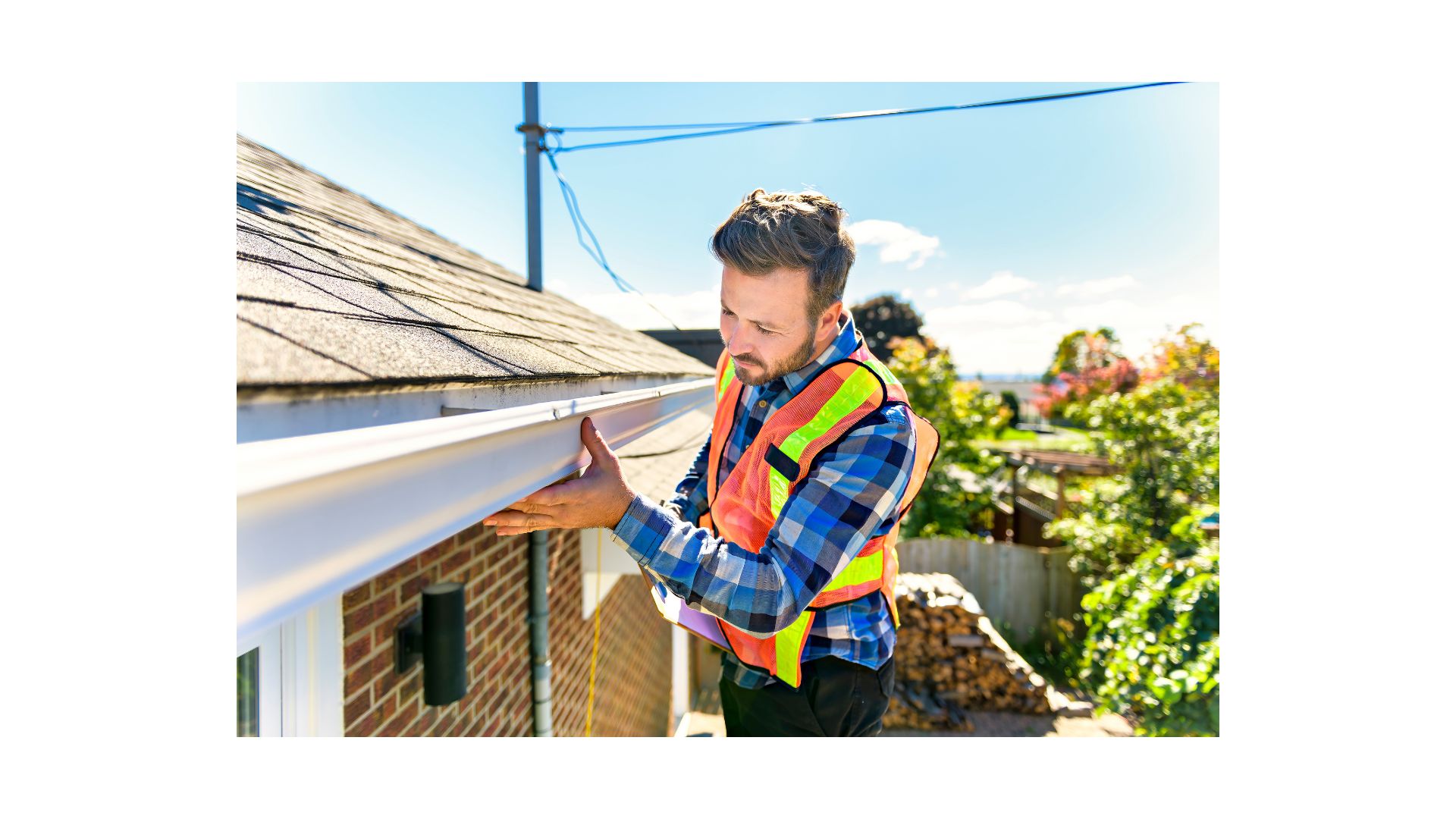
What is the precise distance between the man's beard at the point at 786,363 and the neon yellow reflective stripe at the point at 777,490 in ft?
0.68

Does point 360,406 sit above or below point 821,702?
above

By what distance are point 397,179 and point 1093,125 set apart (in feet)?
14.2

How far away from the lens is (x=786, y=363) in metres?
1.32

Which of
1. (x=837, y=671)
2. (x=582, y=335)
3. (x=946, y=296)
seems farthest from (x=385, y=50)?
Answer: (x=946, y=296)

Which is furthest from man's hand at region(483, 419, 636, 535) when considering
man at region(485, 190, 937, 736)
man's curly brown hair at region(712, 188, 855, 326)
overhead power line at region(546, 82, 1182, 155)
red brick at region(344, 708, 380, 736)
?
overhead power line at region(546, 82, 1182, 155)

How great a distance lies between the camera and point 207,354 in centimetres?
84

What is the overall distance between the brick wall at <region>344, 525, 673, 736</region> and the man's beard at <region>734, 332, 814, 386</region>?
4.63 ft

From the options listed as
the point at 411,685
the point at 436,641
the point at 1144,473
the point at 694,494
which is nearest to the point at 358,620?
the point at 436,641

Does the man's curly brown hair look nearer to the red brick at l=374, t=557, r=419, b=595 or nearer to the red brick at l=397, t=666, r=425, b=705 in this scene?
the red brick at l=374, t=557, r=419, b=595

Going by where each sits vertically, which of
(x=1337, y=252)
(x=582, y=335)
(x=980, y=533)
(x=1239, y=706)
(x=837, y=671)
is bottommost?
(x=980, y=533)

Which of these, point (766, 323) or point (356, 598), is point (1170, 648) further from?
point (356, 598)

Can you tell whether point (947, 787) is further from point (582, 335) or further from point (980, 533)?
point (980, 533)

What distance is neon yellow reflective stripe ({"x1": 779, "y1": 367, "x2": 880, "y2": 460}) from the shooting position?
3.76ft

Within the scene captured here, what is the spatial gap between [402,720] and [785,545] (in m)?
A: 1.79
